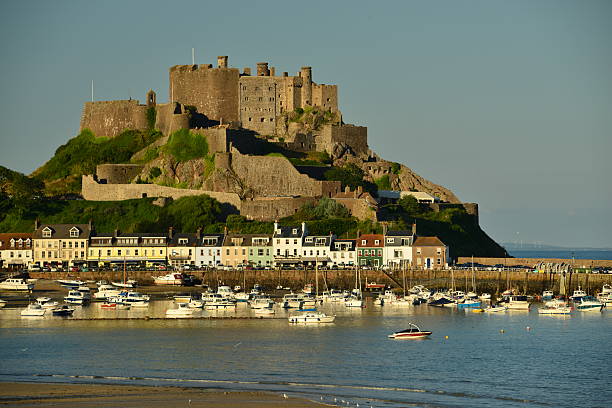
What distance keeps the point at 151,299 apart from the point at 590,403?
3699 cm

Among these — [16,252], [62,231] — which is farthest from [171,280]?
[16,252]

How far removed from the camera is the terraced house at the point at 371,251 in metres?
77.1

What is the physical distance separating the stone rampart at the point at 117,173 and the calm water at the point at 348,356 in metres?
31.0

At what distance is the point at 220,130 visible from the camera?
290 feet

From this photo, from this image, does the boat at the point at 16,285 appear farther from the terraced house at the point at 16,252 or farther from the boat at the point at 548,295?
the boat at the point at 548,295

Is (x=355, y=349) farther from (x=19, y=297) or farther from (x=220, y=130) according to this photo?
(x=220, y=130)

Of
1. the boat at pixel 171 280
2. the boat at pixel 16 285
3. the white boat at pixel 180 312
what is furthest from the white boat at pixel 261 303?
the boat at pixel 16 285

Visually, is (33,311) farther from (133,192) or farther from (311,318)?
(133,192)

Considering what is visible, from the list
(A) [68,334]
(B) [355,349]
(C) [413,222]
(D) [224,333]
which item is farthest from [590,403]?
(C) [413,222]

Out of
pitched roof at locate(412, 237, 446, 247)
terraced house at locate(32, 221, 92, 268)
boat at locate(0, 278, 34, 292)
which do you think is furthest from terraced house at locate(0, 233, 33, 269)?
pitched roof at locate(412, 237, 446, 247)

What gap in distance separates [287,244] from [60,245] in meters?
16.4

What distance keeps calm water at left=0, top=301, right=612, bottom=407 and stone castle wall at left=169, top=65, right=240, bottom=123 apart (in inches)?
1398

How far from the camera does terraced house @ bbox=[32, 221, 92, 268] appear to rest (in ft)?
270

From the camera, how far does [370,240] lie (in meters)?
78.0
